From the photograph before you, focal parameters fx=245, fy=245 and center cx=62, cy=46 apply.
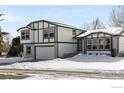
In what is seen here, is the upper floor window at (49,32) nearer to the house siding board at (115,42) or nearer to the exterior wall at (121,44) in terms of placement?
the house siding board at (115,42)

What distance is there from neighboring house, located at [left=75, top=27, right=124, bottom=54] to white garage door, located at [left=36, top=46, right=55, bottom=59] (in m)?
4.65

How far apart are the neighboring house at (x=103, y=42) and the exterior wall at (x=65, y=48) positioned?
2277 millimetres

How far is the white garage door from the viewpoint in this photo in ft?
116

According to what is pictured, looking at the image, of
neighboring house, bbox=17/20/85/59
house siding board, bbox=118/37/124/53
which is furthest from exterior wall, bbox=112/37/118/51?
neighboring house, bbox=17/20/85/59

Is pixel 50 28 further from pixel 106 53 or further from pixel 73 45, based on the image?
pixel 106 53

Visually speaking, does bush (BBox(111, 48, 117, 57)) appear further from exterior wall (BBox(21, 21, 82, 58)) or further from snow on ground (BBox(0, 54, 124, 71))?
exterior wall (BBox(21, 21, 82, 58))

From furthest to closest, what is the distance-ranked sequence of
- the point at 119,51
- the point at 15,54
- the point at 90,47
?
1. the point at 15,54
2. the point at 90,47
3. the point at 119,51

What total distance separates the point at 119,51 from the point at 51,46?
959cm

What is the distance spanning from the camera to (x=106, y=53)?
33094 millimetres

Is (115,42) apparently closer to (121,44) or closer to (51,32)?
(121,44)

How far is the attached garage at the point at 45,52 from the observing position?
35375mm
